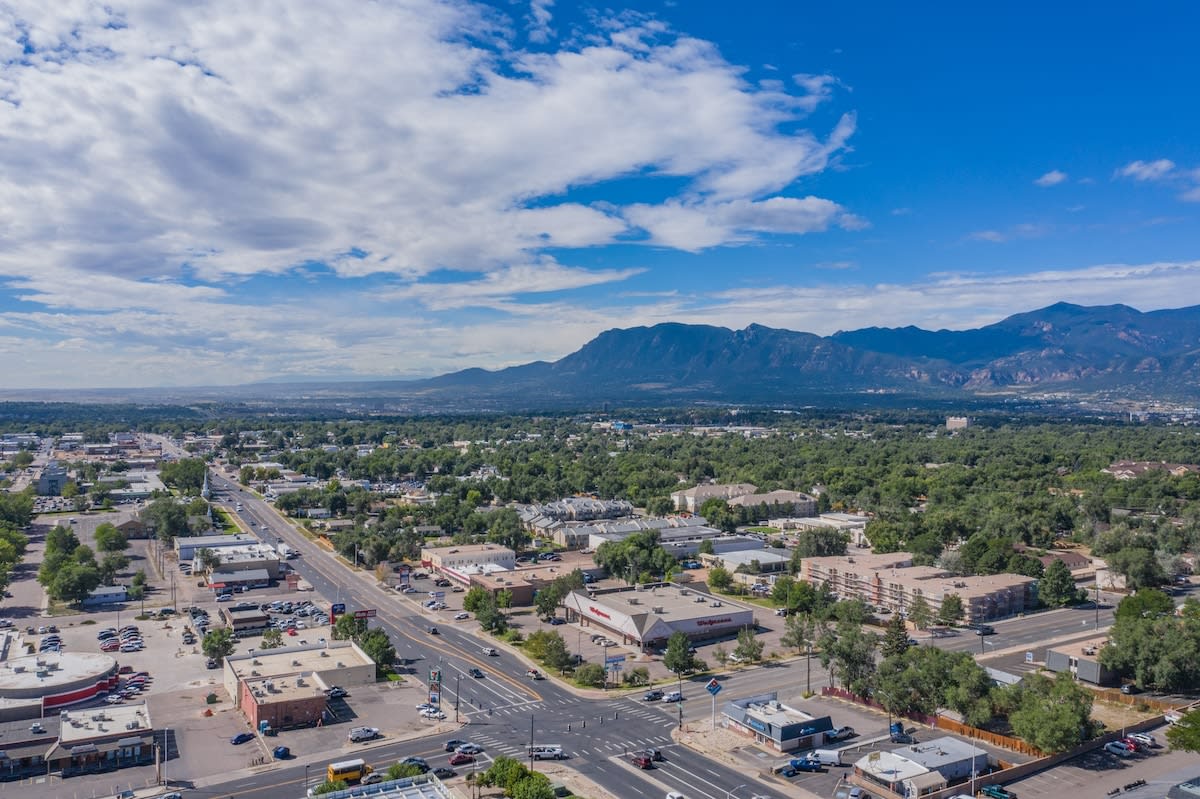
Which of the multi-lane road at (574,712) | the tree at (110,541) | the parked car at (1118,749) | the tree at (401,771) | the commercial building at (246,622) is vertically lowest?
the parked car at (1118,749)

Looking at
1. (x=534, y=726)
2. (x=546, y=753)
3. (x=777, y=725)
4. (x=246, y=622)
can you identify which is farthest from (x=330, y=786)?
(x=246, y=622)

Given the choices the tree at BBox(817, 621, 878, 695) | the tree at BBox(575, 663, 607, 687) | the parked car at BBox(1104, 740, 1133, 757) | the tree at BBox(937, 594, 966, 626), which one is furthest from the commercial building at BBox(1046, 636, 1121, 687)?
the tree at BBox(575, 663, 607, 687)

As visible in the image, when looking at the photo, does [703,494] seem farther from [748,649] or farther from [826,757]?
[826,757]

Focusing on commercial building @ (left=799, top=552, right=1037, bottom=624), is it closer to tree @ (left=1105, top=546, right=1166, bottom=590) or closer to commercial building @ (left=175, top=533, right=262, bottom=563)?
tree @ (left=1105, top=546, right=1166, bottom=590)

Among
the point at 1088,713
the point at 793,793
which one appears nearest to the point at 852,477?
the point at 1088,713

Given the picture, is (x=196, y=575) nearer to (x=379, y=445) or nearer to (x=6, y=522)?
(x=6, y=522)

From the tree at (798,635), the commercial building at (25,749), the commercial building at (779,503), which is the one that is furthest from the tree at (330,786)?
the commercial building at (779,503)

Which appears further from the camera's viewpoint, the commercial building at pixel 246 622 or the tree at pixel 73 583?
the tree at pixel 73 583

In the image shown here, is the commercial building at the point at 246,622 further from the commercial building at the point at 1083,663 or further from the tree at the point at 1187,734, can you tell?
the tree at the point at 1187,734
